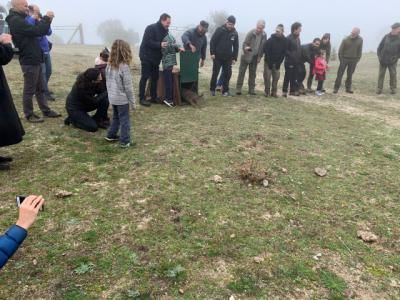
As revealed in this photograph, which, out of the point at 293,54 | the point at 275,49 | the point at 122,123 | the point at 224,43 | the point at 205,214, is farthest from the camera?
the point at 293,54

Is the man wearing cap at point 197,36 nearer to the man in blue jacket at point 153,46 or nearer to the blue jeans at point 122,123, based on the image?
the man in blue jacket at point 153,46

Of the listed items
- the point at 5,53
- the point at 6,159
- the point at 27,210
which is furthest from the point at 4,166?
the point at 27,210

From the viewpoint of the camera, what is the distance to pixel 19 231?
2.34m

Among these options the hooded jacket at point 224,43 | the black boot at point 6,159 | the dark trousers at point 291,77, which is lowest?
the black boot at point 6,159

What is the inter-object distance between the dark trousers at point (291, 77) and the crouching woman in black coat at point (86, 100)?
19.8 feet

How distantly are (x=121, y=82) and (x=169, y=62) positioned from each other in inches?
124

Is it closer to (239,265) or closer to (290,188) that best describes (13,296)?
(239,265)

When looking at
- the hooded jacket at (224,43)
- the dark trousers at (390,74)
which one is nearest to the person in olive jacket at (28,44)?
the hooded jacket at (224,43)

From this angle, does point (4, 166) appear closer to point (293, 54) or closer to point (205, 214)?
point (205, 214)

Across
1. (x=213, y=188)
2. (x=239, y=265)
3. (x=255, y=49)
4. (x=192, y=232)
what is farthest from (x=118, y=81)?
(x=255, y=49)

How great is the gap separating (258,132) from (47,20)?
439 centimetres

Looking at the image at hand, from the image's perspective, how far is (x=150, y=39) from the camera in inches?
334

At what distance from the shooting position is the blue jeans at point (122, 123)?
6078mm

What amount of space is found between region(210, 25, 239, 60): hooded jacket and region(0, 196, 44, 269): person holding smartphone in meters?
8.33
